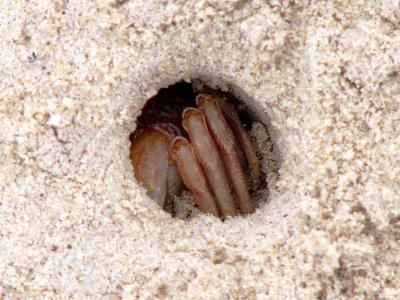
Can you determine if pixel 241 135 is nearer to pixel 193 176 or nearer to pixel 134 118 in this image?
pixel 193 176

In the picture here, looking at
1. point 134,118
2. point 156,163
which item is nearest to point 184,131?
point 156,163

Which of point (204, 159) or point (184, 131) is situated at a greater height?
point (184, 131)

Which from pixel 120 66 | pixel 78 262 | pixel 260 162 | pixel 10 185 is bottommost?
pixel 78 262

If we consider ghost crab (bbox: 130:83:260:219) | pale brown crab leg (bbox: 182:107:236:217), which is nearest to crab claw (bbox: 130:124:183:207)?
ghost crab (bbox: 130:83:260:219)

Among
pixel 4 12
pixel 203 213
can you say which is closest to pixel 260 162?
pixel 203 213

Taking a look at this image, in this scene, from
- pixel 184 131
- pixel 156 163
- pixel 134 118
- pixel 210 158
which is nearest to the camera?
pixel 134 118

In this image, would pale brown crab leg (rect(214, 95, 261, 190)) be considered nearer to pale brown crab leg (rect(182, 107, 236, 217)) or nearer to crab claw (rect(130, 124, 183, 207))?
pale brown crab leg (rect(182, 107, 236, 217))

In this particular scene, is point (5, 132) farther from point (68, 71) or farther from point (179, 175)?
point (179, 175)
